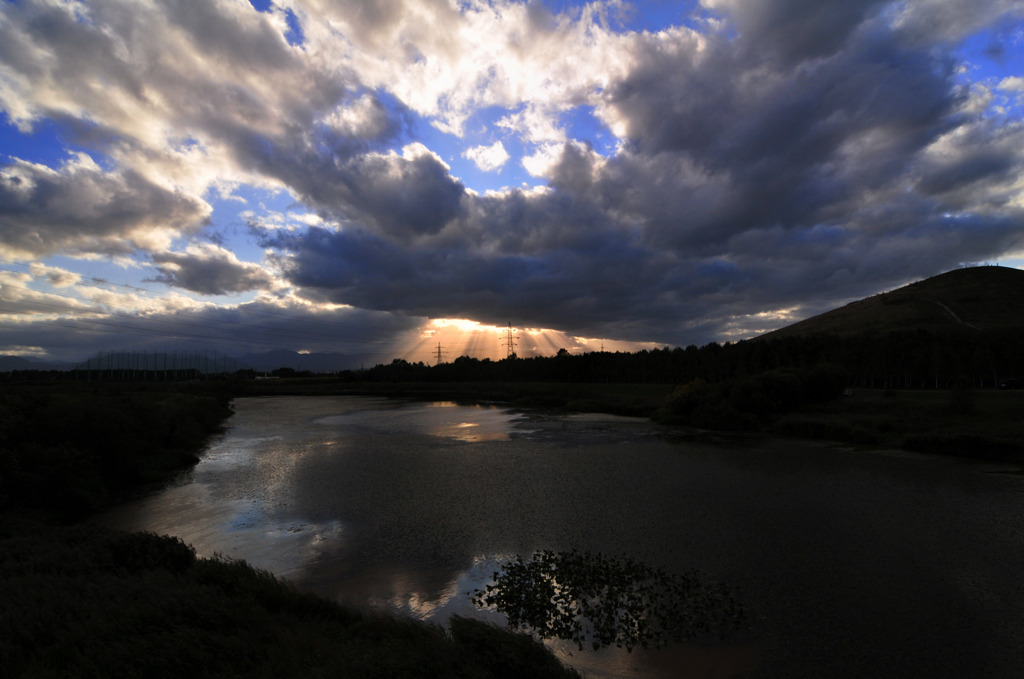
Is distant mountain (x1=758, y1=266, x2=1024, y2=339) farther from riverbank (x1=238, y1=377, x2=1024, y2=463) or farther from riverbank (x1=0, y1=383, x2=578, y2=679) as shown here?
riverbank (x1=0, y1=383, x2=578, y2=679)

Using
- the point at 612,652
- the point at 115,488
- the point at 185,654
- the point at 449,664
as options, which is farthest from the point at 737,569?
the point at 115,488

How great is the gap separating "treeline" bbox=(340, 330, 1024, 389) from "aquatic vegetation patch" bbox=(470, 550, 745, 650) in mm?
36084

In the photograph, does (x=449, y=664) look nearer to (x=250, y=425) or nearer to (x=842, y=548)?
(x=842, y=548)

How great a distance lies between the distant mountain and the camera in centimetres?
11512

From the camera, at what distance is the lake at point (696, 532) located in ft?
29.4

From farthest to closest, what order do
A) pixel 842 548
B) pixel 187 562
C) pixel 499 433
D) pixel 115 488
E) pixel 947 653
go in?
1. pixel 499 433
2. pixel 115 488
3. pixel 842 548
4. pixel 187 562
5. pixel 947 653

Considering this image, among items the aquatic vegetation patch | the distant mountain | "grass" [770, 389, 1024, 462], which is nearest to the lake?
the aquatic vegetation patch

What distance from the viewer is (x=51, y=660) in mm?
6176

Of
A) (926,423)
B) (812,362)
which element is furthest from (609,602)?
(812,362)

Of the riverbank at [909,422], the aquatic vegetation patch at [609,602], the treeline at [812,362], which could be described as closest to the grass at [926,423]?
the riverbank at [909,422]

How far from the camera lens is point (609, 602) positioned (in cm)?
1034

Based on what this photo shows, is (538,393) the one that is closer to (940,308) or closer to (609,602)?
(609,602)

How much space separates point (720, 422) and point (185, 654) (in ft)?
136

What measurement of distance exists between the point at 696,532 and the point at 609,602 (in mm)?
6139
